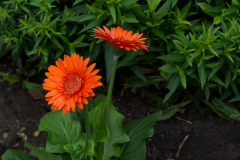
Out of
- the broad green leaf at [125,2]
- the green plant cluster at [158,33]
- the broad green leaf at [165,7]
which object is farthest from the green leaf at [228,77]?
the broad green leaf at [125,2]

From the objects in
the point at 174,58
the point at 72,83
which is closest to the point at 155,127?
the point at 174,58

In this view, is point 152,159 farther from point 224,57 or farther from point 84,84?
point 84,84

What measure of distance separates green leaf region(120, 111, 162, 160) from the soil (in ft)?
1.22

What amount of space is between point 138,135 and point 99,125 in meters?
0.40

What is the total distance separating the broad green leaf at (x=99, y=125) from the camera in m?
2.20

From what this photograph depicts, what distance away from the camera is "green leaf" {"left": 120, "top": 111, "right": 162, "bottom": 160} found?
2.43 metres

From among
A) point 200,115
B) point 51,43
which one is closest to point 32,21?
point 51,43

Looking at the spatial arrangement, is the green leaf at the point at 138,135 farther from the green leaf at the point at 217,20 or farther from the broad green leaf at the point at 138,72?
the green leaf at the point at 217,20

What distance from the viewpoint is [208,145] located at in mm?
2844

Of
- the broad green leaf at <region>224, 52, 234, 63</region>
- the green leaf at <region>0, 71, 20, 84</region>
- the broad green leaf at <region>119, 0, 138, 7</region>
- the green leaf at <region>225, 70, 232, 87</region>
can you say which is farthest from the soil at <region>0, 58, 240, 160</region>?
the broad green leaf at <region>119, 0, 138, 7</region>

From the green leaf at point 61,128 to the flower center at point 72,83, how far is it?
2.13ft

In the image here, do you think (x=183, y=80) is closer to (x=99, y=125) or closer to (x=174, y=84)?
(x=174, y=84)

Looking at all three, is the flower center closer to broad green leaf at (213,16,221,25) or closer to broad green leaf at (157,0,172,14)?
broad green leaf at (157,0,172,14)

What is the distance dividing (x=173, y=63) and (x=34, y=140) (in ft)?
5.07
